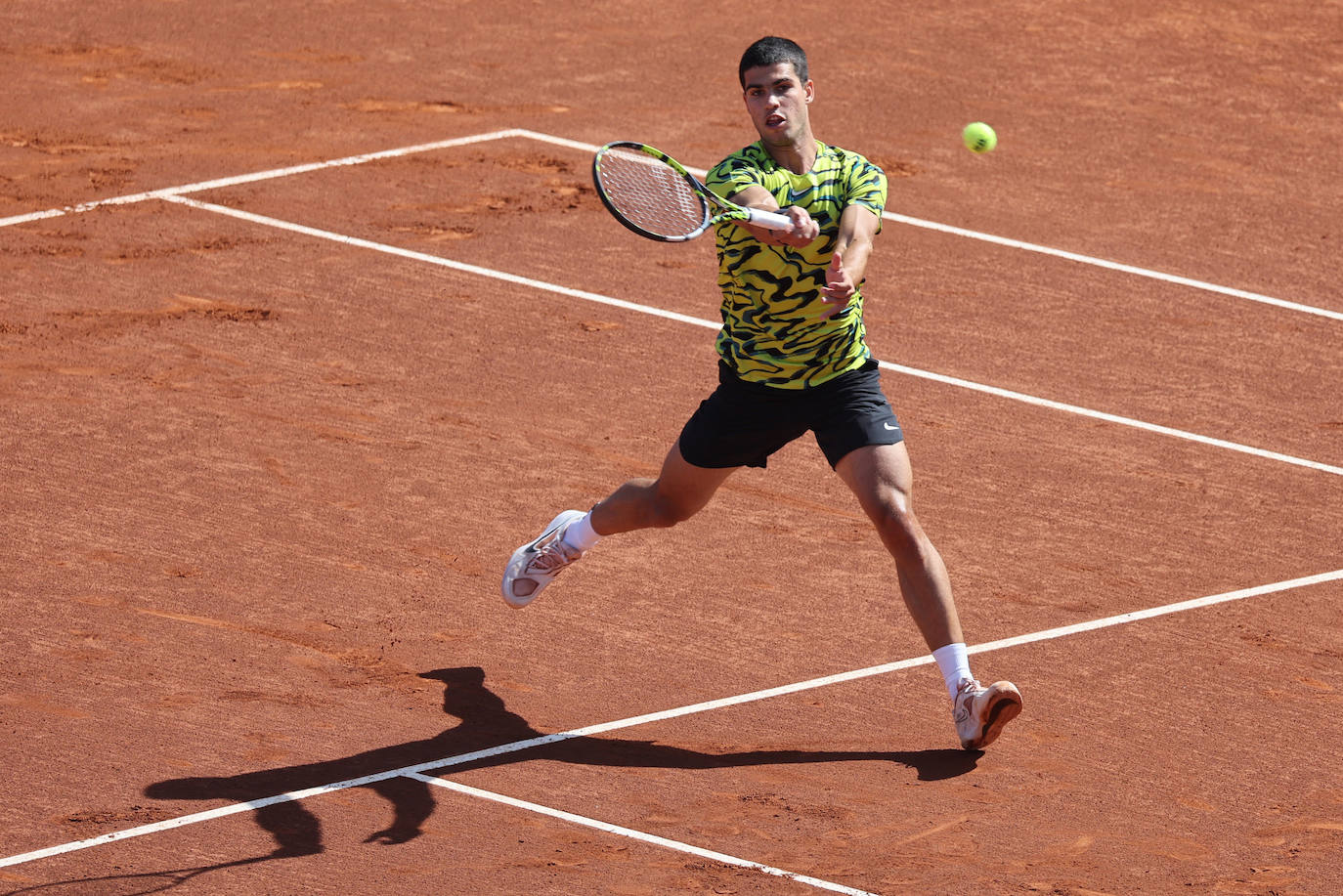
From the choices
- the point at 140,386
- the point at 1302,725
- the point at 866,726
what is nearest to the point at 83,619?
the point at 140,386

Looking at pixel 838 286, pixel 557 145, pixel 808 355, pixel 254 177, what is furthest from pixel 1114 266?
pixel 838 286

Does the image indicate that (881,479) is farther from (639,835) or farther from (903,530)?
(639,835)

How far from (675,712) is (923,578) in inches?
44.4

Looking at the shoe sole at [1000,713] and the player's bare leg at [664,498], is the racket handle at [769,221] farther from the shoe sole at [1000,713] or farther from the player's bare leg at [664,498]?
the shoe sole at [1000,713]

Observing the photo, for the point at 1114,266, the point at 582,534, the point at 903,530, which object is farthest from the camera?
the point at 1114,266

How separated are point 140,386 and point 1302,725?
5979 mm

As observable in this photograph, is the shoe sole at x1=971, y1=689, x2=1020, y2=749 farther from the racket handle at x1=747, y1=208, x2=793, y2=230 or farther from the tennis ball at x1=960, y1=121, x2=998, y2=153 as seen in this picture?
the tennis ball at x1=960, y1=121, x2=998, y2=153

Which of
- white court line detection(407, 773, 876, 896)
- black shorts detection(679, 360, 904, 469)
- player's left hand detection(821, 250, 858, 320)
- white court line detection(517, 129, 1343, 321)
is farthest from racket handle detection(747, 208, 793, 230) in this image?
white court line detection(517, 129, 1343, 321)

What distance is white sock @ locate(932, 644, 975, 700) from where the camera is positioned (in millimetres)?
6727

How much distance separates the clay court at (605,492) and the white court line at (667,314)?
0.12ft

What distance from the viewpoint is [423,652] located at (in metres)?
7.50

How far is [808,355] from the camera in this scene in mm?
6812

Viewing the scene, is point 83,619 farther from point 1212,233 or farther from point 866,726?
point 1212,233

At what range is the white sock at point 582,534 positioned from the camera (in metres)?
7.47
